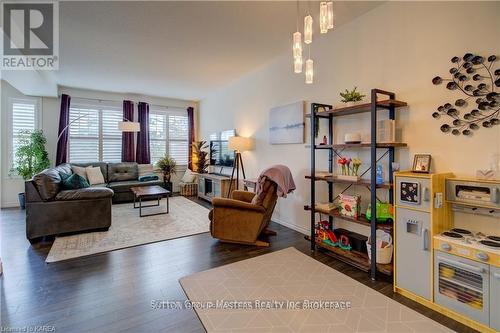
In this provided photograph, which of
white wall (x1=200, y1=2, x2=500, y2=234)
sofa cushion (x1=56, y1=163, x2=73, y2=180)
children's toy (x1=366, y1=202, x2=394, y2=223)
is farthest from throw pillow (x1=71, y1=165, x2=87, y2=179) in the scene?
children's toy (x1=366, y1=202, x2=394, y2=223)

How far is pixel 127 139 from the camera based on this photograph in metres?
6.57

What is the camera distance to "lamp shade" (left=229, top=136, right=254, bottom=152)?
4836 millimetres

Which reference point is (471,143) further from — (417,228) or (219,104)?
(219,104)

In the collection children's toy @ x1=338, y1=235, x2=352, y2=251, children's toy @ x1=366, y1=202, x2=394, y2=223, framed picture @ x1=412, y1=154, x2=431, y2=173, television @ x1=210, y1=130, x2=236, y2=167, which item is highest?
television @ x1=210, y1=130, x2=236, y2=167

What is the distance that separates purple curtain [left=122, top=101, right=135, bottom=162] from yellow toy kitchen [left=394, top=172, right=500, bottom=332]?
21.1ft

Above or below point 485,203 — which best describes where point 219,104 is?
above

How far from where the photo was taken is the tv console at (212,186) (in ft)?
17.3

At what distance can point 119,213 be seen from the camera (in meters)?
4.76

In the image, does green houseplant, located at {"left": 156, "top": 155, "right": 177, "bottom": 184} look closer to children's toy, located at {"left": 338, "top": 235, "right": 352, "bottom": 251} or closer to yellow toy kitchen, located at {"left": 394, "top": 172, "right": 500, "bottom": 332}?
children's toy, located at {"left": 338, "top": 235, "right": 352, "bottom": 251}

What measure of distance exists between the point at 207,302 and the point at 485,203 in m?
2.29

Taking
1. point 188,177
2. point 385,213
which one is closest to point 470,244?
point 385,213

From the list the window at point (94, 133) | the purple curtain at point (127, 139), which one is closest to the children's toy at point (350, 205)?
the purple curtain at point (127, 139)

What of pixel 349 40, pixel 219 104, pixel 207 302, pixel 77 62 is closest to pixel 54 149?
pixel 77 62

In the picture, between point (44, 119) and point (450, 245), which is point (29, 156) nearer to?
point (44, 119)
